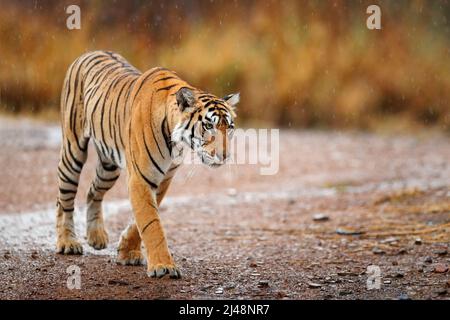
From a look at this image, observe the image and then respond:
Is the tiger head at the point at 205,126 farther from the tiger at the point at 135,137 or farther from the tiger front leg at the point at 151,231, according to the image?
the tiger front leg at the point at 151,231

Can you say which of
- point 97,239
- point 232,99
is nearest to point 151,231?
point 232,99

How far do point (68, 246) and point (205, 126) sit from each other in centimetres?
176

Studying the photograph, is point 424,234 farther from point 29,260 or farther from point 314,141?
point 314,141

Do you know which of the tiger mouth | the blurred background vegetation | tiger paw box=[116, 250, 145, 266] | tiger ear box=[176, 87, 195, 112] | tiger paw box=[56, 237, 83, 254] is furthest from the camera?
the blurred background vegetation

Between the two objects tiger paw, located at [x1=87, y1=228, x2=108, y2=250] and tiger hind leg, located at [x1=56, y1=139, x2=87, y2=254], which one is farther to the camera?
tiger paw, located at [x1=87, y1=228, x2=108, y2=250]

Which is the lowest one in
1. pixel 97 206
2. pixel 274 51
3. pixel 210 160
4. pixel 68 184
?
pixel 97 206

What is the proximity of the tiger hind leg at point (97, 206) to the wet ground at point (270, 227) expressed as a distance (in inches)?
4.0

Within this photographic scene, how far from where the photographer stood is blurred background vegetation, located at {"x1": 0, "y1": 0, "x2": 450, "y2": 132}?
1539 cm

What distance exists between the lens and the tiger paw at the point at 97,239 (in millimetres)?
6721

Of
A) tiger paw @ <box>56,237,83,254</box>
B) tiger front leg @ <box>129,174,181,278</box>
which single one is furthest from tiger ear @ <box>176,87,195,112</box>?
tiger paw @ <box>56,237,83,254</box>

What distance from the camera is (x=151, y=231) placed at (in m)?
5.49

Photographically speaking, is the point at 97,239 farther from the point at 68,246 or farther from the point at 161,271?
the point at 161,271

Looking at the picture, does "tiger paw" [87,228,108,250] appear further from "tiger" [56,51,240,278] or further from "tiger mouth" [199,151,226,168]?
"tiger mouth" [199,151,226,168]

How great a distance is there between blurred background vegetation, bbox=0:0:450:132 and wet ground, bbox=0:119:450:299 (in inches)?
79.0
